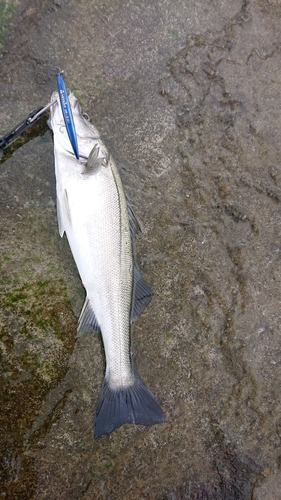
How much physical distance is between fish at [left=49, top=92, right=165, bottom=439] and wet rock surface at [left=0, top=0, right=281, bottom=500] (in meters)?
0.24

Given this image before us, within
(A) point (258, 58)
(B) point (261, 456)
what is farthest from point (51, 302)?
(A) point (258, 58)

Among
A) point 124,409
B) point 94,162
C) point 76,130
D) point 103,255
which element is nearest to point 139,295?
point 103,255

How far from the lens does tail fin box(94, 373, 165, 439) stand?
9.34ft

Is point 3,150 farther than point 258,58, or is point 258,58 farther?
point 258,58

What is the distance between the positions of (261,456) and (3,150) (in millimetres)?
3209

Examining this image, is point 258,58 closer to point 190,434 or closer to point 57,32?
point 57,32

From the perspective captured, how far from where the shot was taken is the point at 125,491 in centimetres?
303

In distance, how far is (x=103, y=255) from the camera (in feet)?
9.73

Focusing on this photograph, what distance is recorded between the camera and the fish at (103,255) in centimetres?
291

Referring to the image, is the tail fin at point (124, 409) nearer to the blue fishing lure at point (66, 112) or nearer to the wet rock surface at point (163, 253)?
the wet rock surface at point (163, 253)

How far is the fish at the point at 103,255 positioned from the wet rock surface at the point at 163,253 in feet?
0.77

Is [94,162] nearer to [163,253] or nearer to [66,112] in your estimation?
[66,112]

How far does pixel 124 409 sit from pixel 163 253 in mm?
1265

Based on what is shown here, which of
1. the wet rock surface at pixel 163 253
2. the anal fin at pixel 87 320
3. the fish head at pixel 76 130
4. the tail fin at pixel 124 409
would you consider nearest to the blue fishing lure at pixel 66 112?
the fish head at pixel 76 130
